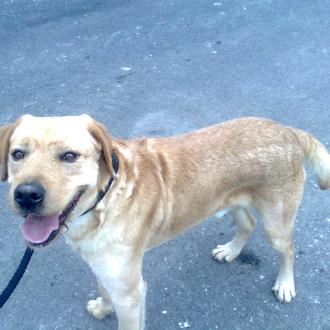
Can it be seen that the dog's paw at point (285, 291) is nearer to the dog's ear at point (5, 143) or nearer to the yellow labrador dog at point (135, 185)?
the yellow labrador dog at point (135, 185)

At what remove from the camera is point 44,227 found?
8.44 ft

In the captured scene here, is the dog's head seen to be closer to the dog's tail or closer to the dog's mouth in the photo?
the dog's mouth

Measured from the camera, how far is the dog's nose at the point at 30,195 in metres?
2.36

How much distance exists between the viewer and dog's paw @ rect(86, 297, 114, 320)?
11.6 ft

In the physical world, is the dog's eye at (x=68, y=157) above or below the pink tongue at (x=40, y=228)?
above

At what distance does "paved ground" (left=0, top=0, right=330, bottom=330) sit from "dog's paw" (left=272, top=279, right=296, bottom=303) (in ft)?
0.19

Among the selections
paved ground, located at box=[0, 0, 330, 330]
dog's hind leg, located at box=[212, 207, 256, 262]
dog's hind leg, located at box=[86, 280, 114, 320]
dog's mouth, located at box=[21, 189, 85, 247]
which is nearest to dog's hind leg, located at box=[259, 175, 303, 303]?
paved ground, located at box=[0, 0, 330, 330]

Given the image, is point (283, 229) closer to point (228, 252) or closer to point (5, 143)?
point (228, 252)

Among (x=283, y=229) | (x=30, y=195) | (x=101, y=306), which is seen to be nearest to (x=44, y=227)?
(x=30, y=195)

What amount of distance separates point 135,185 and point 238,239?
4.51 ft

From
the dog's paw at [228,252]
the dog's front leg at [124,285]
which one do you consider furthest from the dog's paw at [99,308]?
the dog's paw at [228,252]

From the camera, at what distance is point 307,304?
12.1 feet

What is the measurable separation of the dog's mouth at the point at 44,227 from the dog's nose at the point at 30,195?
18 centimetres

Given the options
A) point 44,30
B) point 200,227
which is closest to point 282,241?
point 200,227
